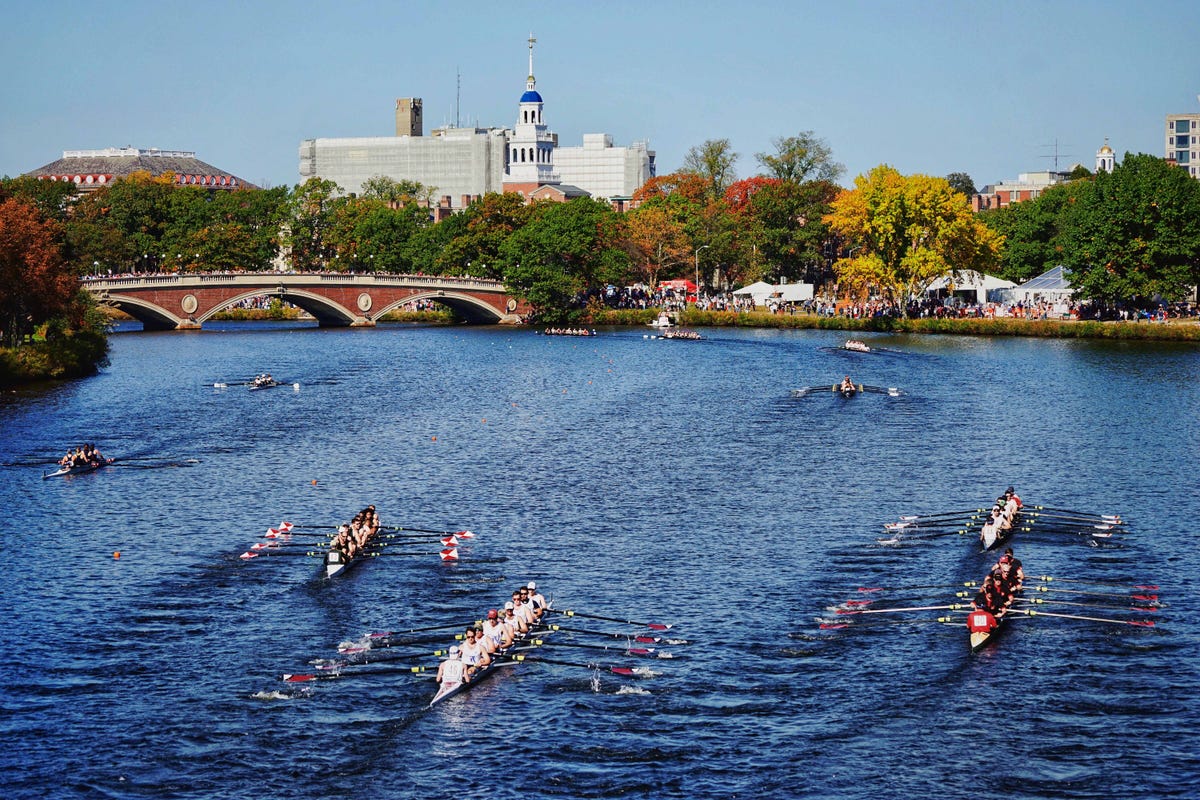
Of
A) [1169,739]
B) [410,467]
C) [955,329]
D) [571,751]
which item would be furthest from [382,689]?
[955,329]

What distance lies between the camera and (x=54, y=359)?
93.8 m

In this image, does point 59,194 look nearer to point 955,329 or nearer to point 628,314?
point 628,314

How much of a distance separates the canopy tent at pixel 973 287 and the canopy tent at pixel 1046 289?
2199mm

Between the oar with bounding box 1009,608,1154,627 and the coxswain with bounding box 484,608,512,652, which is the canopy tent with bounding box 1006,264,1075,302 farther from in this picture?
the coxswain with bounding box 484,608,512,652

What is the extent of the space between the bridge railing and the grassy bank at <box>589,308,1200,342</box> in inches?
635

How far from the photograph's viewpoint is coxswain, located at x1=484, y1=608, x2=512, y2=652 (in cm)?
3550

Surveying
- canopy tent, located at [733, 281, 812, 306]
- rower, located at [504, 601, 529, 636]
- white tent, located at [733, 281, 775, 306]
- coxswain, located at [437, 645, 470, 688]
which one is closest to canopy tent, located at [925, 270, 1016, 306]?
canopy tent, located at [733, 281, 812, 306]

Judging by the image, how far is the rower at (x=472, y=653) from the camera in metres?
34.2

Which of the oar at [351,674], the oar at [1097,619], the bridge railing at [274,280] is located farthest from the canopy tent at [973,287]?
the oar at [351,674]

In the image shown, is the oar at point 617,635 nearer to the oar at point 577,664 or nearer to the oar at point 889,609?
the oar at point 577,664

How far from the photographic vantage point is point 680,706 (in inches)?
1303

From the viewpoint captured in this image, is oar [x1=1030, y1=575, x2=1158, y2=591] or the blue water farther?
oar [x1=1030, y1=575, x2=1158, y2=591]

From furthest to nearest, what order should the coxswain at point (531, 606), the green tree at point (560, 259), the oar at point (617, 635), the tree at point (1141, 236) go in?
the green tree at point (560, 259), the tree at point (1141, 236), the coxswain at point (531, 606), the oar at point (617, 635)

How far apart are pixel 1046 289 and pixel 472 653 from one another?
372 feet
